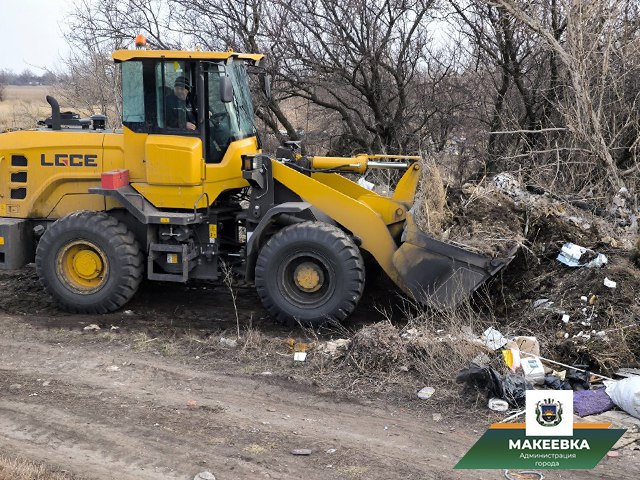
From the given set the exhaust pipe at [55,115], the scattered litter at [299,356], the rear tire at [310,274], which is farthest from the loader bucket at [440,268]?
the exhaust pipe at [55,115]

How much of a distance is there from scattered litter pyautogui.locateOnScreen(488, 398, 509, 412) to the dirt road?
0.15 meters

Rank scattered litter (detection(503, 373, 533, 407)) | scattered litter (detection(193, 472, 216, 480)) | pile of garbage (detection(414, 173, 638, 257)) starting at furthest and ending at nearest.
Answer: pile of garbage (detection(414, 173, 638, 257)) < scattered litter (detection(503, 373, 533, 407)) < scattered litter (detection(193, 472, 216, 480))

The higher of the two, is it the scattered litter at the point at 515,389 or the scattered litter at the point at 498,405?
the scattered litter at the point at 515,389

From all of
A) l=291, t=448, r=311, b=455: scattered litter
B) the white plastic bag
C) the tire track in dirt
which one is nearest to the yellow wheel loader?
the tire track in dirt

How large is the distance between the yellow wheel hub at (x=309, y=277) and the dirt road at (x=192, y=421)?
3.55 feet

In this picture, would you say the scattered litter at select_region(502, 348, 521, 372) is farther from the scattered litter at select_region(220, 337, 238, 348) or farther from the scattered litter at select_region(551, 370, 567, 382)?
the scattered litter at select_region(220, 337, 238, 348)

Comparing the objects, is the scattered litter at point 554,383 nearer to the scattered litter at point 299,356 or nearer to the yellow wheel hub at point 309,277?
the scattered litter at point 299,356

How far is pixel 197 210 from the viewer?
8.33 meters

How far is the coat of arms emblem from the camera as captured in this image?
4.59 m

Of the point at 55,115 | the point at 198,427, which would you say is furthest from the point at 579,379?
the point at 55,115

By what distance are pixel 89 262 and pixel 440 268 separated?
3.73 metres

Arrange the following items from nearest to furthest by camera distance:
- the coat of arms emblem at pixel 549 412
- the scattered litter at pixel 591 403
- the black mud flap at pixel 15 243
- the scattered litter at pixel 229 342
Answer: the coat of arms emblem at pixel 549 412, the scattered litter at pixel 591 403, the scattered litter at pixel 229 342, the black mud flap at pixel 15 243

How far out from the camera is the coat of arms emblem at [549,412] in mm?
4594

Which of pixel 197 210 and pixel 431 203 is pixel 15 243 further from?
pixel 431 203
